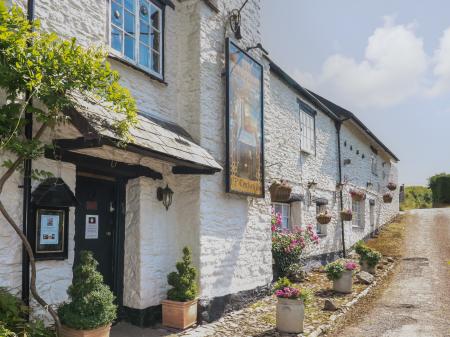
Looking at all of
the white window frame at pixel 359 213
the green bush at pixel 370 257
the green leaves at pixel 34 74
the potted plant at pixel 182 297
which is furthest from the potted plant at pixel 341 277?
the white window frame at pixel 359 213

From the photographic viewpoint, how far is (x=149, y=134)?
5.76 m

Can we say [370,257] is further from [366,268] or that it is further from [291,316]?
[291,316]

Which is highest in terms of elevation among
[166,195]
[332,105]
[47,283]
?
[332,105]

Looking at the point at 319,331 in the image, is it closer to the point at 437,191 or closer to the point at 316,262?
the point at 316,262

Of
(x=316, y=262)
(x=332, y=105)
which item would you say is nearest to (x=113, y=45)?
(x=316, y=262)

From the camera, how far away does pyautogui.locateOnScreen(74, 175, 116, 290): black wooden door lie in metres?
5.97

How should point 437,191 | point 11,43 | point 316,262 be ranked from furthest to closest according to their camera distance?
point 437,191 → point 316,262 → point 11,43

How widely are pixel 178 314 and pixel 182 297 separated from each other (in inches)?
10.0

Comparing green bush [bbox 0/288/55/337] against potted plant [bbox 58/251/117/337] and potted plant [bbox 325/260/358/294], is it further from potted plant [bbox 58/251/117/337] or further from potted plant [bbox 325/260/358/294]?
potted plant [bbox 325/260/358/294]

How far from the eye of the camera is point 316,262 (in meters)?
12.7

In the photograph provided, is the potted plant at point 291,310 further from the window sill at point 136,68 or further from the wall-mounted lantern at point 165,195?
the window sill at point 136,68

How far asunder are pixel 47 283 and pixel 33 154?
162cm

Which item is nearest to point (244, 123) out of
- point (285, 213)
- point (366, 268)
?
point (285, 213)

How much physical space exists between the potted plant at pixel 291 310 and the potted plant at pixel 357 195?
35.5 ft
